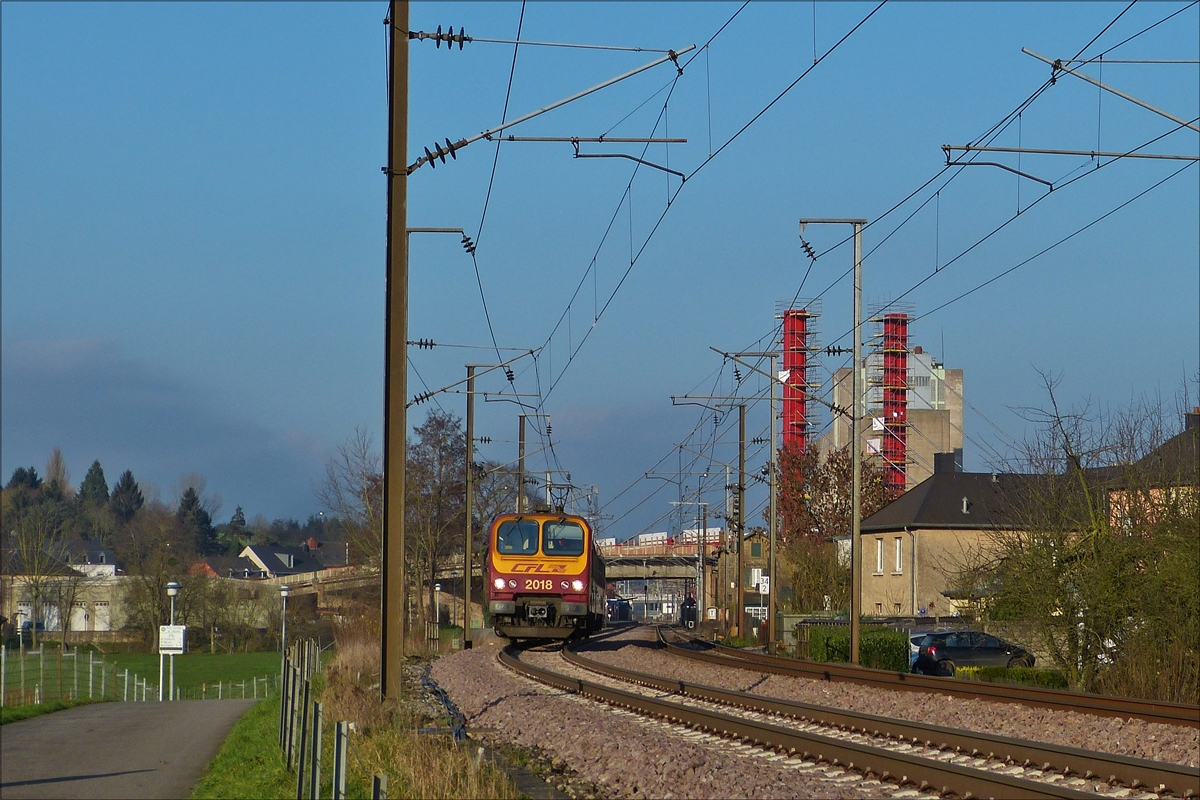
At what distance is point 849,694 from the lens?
1939cm

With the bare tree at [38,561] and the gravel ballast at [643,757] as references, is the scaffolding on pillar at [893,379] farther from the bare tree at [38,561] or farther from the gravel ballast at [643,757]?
the gravel ballast at [643,757]

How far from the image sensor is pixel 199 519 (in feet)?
454

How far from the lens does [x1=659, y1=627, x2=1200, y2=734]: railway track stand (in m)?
15.0

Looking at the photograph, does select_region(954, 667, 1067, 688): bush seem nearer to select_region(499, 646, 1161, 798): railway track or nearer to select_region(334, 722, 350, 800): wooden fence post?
select_region(499, 646, 1161, 798): railway track

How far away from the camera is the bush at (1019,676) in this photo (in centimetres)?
2305

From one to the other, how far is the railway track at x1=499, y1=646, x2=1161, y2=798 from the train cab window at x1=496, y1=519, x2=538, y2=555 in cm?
990

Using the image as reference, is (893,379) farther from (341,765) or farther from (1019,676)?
(341,765)

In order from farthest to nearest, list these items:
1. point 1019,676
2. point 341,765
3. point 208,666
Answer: point 208,666 < point 1019,676 < point 341,765

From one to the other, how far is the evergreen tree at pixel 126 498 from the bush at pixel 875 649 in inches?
3845

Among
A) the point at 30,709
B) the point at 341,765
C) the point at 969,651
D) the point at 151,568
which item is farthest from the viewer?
the point at 151,568

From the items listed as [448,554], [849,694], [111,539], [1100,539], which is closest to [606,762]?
[849,694]

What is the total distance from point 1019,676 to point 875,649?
4.33 meters

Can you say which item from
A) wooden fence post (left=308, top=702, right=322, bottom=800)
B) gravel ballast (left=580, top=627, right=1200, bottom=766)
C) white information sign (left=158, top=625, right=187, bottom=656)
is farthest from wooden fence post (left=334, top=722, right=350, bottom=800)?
white information sign (left=158, top=625, right=187, bottom=656)

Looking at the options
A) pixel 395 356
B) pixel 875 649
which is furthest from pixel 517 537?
pixel 395 356
